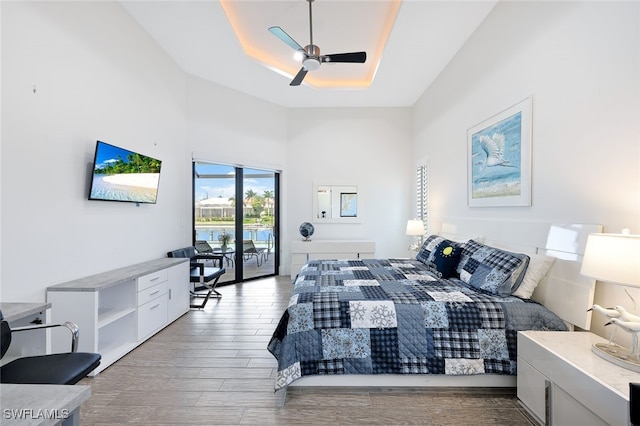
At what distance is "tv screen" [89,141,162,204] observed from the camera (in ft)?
8.73

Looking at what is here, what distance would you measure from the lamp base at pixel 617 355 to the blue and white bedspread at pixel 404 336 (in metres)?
0.44

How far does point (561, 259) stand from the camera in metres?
2.12

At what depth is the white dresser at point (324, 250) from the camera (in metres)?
5.36

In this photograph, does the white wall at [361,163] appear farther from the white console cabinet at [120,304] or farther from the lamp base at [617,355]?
the lamp base at [617,355]

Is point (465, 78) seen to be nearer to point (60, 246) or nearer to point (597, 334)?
point (597, 334)

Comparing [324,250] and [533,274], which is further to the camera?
[324,250]

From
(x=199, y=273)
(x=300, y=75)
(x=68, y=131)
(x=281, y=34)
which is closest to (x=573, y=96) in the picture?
(x=281, y=34)

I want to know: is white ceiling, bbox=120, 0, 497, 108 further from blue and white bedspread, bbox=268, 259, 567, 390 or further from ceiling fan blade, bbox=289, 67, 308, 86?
blue and white bedspread, bbox=268, 259, 567, 390

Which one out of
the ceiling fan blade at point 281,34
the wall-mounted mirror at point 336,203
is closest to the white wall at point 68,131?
the ceiling fan blade at point 281,34

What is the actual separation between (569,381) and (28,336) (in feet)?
10.7

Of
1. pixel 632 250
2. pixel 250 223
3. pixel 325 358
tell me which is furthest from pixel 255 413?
pixel 250 223

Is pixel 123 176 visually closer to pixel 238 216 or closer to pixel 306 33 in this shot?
pixel 238 216

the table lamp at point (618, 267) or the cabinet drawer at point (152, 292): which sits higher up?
the table lamp at point (618, 267)

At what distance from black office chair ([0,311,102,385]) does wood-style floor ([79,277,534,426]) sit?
1.65 ft
